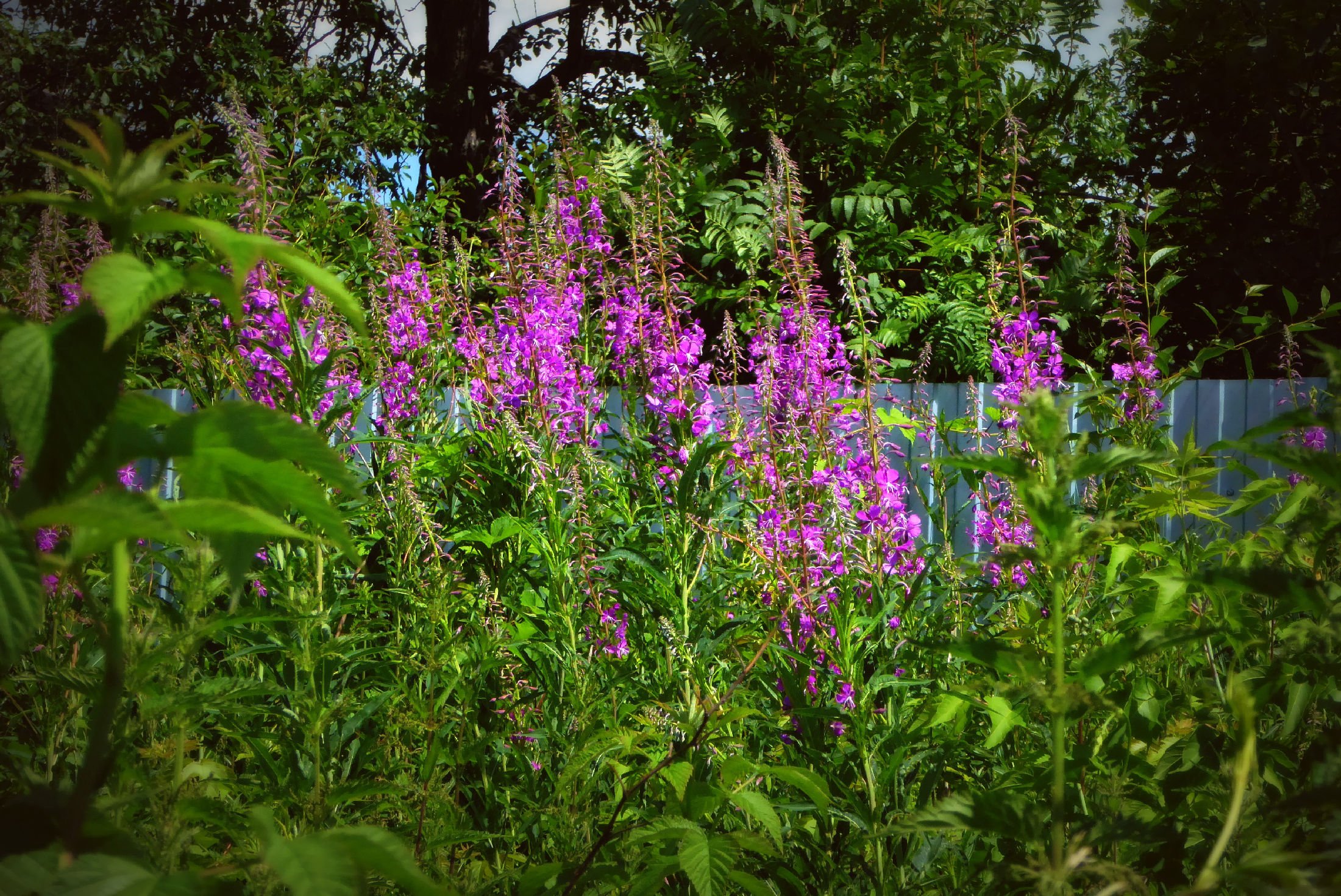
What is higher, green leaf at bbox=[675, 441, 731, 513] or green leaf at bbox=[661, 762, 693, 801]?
green leaf at bbox=[675, 441, 731, 513]

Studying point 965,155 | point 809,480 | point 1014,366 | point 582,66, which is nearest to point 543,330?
point 809,480

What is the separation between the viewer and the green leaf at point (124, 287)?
20.2 inches

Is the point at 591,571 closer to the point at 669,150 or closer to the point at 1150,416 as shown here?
the point at 1150,416

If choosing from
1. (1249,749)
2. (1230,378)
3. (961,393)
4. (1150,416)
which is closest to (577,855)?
(1249,749)

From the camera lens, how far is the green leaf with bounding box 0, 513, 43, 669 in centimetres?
50

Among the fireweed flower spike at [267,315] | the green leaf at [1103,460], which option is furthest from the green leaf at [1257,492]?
the fireweed flower spike at [267,315]

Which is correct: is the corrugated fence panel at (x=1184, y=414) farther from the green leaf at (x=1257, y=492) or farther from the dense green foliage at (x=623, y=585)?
the green leaf at (x=1257, y=492)

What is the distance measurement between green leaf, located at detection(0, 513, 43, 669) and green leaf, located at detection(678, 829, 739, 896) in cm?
104

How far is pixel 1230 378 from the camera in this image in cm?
679

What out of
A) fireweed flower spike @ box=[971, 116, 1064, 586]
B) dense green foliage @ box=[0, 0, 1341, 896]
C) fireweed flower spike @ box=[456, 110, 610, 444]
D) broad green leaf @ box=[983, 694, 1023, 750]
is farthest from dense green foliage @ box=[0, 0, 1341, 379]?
broad green leaf @ box=[983, 694, 1023, 750]

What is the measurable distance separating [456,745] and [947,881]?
1.20 meters

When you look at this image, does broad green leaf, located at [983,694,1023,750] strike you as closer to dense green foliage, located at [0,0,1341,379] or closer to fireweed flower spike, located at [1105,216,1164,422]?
fireweed flower spike, located at [1105,216,1164,422]

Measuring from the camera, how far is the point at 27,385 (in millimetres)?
523

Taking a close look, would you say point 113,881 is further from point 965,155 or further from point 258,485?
point 965,155
